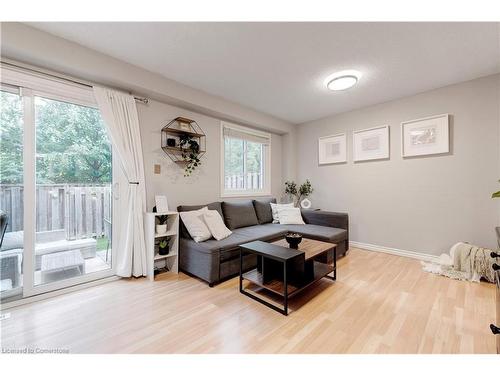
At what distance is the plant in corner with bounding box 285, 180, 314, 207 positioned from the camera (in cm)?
434


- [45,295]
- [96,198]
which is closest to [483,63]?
[96,198]

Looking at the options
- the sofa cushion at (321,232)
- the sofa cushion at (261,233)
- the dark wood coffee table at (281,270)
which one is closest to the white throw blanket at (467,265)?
the sofa cushion at (321,232)

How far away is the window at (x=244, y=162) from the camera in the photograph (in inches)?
146

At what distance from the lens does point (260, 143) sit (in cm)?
429

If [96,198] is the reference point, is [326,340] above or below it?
below

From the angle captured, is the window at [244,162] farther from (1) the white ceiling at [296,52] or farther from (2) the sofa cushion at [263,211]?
(1) the white ceiling at [296,52]

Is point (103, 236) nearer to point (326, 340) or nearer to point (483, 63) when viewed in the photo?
point (326, 340)

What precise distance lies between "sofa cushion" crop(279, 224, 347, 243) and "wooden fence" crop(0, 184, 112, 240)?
2449 millimetres

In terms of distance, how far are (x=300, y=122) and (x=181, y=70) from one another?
275cm

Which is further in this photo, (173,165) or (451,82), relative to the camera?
(173,165)

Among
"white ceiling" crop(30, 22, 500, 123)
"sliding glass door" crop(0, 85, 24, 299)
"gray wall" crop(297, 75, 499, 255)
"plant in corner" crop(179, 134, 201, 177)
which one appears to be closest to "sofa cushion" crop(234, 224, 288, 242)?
"plant in corner" crop(179, 134, 201, 177)

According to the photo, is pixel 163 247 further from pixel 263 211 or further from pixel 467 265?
pixel 467 265

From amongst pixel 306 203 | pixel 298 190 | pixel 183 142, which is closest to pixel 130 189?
pixel 183 142
